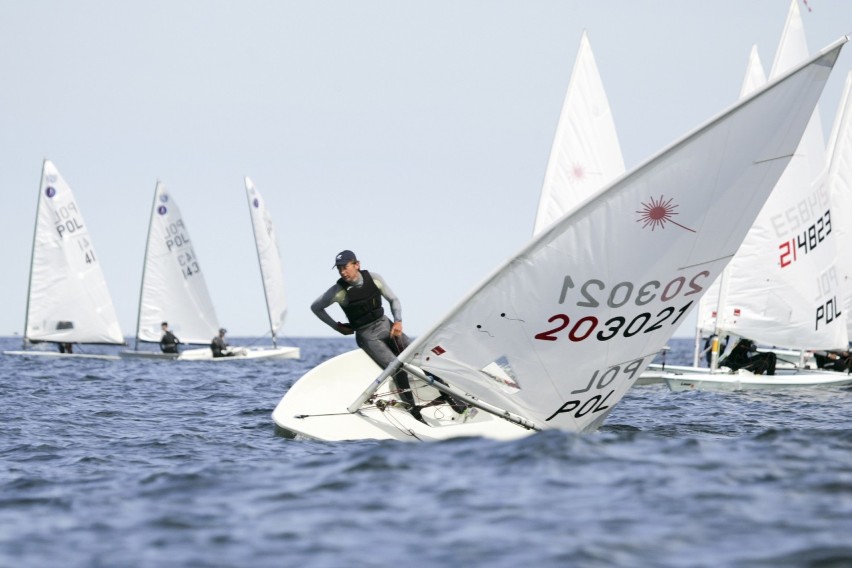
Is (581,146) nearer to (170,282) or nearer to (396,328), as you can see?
(396,328)

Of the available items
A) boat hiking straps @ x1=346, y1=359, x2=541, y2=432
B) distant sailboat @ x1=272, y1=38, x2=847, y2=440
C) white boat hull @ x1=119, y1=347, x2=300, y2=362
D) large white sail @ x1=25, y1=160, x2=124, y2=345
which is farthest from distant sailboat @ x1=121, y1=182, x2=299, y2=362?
distant sailboat @ x1=272, y1=38, x2=847, y2=440

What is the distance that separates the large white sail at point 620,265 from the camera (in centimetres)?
990

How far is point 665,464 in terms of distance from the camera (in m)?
7.89

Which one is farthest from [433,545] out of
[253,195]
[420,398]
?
[253,195]

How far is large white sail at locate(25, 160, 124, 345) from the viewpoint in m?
→ 39.0

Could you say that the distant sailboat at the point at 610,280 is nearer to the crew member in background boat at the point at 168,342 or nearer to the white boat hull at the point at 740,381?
the white boat hull at the point at 740,381

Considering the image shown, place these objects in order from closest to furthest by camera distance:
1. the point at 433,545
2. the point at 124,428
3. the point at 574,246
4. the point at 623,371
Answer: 1. the point at 433,545
2. the point at 574,246
3. the point at 623,371
4. the point at 124,428

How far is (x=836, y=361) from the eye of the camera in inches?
1107

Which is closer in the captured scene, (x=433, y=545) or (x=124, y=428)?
(x=433, y=545)

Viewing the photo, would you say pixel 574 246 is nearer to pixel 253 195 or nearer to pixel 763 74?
pixel 763 74

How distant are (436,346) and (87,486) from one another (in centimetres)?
353

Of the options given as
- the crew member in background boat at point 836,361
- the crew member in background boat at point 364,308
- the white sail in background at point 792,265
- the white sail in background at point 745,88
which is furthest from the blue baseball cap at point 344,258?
the crew member in background boat at point 836,361

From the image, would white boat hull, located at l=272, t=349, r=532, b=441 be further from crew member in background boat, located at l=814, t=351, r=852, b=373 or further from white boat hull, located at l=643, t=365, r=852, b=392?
crew member in background boat, located at l=814, t=351, r=852, b=373

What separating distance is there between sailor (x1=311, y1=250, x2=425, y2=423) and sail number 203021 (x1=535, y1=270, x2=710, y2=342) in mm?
1835
